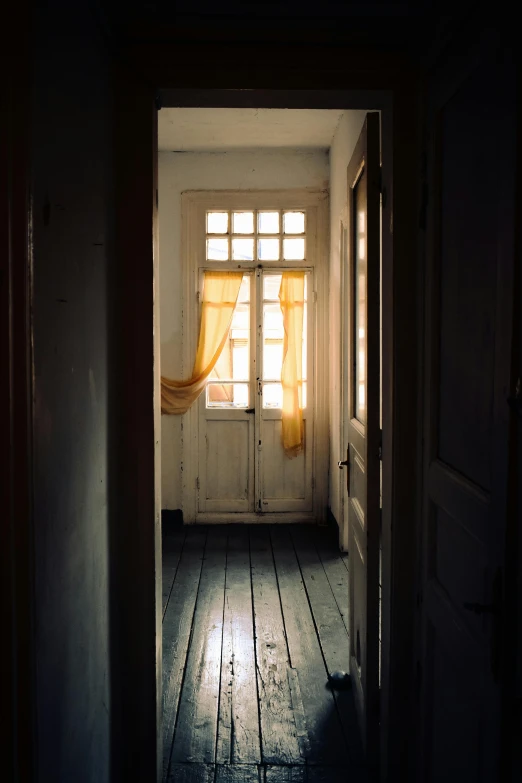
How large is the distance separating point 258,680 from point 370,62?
2686mm

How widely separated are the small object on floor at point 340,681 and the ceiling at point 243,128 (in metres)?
3.92

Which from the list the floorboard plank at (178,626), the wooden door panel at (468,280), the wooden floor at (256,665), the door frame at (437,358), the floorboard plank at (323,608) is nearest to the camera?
the door frame at (437,358)

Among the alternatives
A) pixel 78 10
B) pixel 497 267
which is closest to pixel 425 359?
pixel 497 267

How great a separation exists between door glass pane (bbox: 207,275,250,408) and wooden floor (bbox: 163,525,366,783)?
4.53 feet

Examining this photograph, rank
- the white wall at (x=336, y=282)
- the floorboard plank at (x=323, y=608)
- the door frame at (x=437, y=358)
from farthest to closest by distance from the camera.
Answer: the white wall at (x=336, y=282) < the floorboard plank at (x=323, y=608) < the door frame at (x=437, y=358)

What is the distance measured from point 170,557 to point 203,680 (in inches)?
74.5

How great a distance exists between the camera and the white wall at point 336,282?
15.6ft

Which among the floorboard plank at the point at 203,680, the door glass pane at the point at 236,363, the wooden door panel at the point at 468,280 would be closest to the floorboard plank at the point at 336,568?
the floorboard plank at the point at 203,680

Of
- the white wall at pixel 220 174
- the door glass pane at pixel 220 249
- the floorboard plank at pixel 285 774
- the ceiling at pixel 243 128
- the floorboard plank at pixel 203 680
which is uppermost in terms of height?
the ceiling at pixel 243 128

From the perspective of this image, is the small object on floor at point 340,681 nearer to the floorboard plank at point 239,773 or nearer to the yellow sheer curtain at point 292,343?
the floorboard plank at point 239,773

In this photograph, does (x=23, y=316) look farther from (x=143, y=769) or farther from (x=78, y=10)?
(x=143, y=769)

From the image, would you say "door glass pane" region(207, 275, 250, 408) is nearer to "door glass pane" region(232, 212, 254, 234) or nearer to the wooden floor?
"door glass pane" region(232, 212, 254, 234)

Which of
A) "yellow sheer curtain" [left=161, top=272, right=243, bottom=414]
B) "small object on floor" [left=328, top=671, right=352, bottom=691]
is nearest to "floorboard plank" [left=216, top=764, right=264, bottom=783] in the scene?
"small object on floor" [left=328, top=671, right=352, bottom=691]

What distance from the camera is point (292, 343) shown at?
568 cm
